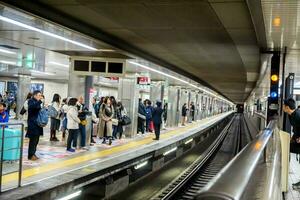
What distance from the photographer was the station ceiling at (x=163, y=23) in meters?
7.75

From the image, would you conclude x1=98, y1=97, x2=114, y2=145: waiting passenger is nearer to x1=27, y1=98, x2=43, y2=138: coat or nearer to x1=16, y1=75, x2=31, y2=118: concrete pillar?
x1=27, y1=98, x2=43, y2=138: coat

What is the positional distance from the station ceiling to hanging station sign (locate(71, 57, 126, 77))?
753mm

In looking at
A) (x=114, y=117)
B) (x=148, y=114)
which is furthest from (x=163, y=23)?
(x=148, y=114)

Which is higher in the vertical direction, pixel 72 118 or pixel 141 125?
pixel 72 118

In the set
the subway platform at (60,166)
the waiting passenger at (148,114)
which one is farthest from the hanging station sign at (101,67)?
the waiting passenger at (148,114)

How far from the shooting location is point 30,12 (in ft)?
26.2

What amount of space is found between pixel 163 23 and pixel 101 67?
5.02 meters

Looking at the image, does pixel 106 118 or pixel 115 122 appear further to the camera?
pixel 115 122

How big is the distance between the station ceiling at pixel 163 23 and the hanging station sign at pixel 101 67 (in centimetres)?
75

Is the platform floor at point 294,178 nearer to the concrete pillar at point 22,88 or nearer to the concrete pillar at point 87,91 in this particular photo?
the concrete pillar at point 87,91

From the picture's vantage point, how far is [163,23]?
9.38 meters

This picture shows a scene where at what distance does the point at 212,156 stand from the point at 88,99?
680 centimetres


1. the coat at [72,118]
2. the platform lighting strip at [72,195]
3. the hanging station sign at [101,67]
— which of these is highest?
the hanging station sign at [101,67]

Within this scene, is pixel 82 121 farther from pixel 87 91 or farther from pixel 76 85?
pixel 87 91
